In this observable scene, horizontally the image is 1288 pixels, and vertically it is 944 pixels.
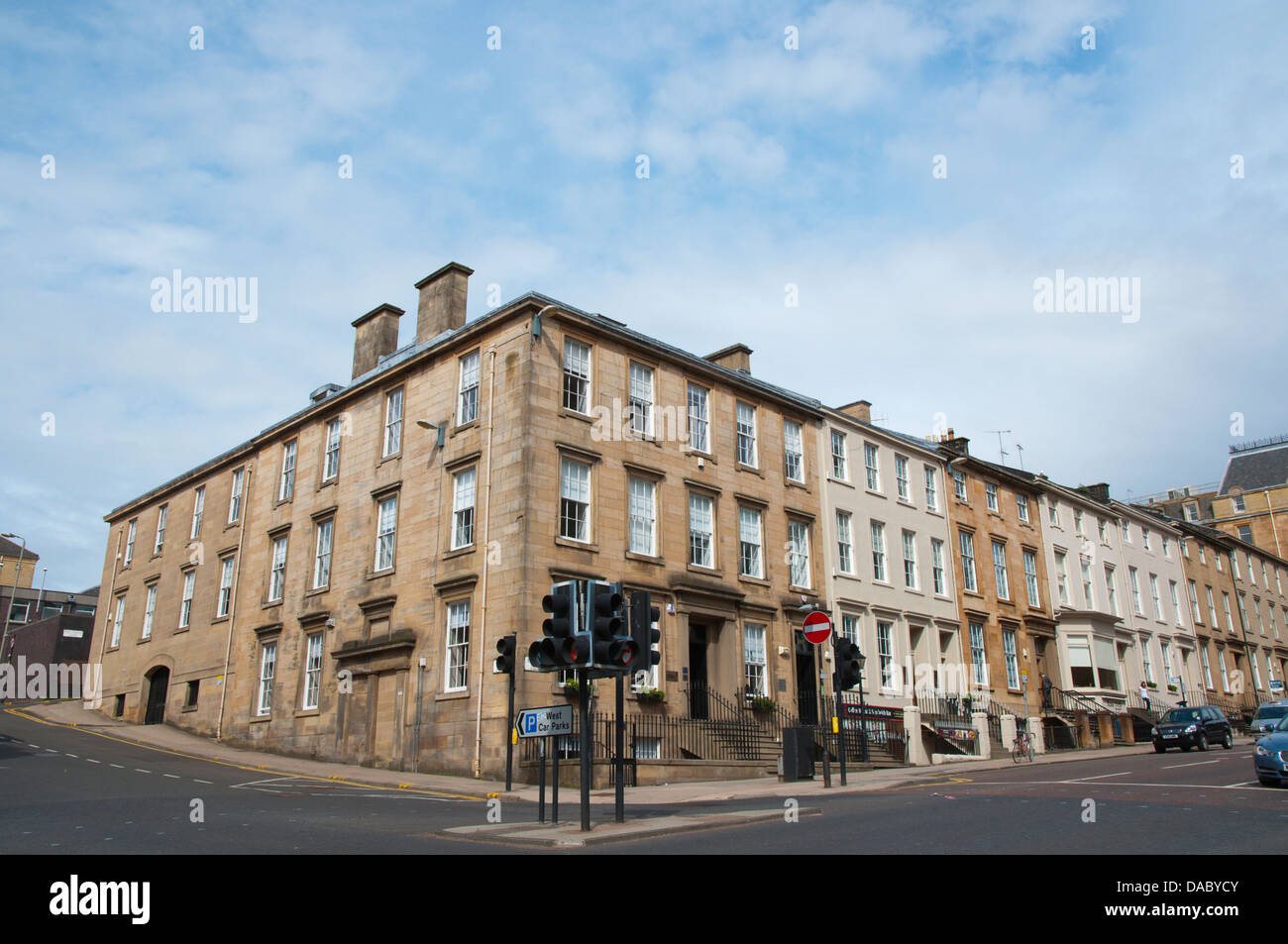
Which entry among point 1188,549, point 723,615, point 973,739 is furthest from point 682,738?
point 1188,549

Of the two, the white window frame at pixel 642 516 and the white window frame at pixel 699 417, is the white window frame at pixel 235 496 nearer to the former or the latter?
the white window frame at pixel 642 516

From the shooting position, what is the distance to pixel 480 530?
2378 cm

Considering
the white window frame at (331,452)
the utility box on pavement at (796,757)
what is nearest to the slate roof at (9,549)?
the white window frame at (331,452)

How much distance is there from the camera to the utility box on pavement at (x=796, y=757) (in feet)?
71.0

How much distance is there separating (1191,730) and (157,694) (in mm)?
37749

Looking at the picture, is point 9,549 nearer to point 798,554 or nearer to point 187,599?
point 187,599

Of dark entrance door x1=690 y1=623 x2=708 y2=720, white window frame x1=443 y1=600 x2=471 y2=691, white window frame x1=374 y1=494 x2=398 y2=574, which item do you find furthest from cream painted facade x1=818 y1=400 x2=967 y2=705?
white window frame x1=374 y1=494 x2=398 y2=574

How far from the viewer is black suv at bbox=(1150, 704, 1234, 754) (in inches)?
1161

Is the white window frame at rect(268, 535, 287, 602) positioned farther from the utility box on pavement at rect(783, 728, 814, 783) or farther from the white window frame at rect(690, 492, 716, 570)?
the utility box on pavement at rect(783, 728, 814, 783)

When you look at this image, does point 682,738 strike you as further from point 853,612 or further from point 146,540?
point 146,540

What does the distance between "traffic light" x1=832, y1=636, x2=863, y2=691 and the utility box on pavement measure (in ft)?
10.2

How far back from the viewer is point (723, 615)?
26297mm
